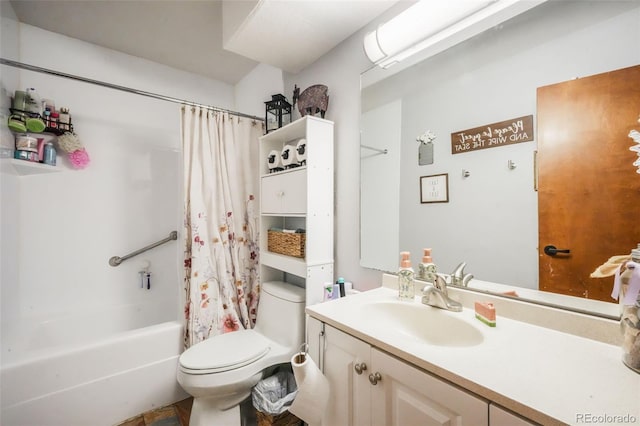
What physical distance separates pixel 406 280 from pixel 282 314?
2.52 ft

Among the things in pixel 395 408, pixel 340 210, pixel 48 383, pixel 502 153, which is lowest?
pixel 48 383

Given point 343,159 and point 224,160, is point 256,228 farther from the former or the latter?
point 343,159

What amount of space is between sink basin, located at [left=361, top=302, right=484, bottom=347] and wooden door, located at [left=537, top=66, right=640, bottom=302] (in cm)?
29

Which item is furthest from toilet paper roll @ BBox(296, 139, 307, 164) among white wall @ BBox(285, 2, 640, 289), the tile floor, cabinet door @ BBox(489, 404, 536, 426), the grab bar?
the tile floor

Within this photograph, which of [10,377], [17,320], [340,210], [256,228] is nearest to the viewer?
[10,377]

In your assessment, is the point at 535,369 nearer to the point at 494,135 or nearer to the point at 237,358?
the point at 494,135

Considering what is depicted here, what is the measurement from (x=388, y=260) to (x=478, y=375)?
2.37ft

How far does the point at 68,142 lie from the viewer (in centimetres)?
181

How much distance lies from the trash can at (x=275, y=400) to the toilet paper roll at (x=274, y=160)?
1.21 meters

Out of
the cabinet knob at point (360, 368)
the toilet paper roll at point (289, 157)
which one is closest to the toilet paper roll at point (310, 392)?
the cabinet knob at point (360, 368)

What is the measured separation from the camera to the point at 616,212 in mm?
721

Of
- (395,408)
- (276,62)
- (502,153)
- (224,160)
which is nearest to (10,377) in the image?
(224,160)

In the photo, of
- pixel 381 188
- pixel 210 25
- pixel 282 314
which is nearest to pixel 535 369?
pixel 381 188

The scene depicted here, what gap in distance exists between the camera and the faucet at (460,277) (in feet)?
3.25
